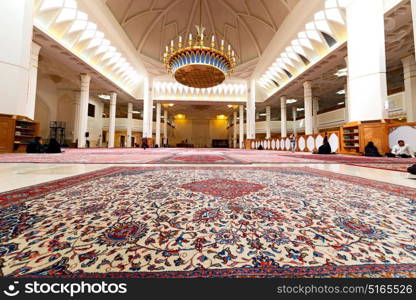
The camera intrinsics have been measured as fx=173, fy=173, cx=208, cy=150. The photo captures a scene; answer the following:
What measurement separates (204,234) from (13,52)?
28.7 ft

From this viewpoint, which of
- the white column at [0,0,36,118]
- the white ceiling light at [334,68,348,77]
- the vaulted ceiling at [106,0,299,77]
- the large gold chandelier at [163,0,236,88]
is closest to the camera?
the white column at [0,0,36,118]

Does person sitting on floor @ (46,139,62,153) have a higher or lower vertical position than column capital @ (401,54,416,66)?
lower

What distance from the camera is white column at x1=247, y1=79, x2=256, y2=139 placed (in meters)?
16.4

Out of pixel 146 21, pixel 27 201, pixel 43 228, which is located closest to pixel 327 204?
pixel 43 228

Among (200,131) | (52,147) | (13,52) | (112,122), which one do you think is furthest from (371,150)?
(200,131)

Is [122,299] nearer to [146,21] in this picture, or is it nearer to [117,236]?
[117,236]

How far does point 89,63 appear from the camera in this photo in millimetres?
11031

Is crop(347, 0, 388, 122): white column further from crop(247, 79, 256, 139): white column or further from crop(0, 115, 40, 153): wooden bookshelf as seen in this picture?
crop(0, 115, 40, 153): wooden bookshelf

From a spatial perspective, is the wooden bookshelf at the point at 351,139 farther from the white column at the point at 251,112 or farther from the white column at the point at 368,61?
the white column at the point at 251,112

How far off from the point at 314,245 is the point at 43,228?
1.04 metres

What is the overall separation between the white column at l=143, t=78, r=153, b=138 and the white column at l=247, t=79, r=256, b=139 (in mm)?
9365

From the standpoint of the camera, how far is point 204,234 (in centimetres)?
67

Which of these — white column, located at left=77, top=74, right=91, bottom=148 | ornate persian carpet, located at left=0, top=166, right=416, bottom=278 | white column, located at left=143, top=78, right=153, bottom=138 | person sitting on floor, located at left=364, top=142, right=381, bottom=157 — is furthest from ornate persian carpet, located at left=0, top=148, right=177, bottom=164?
white column, located at left=143, top=78, right=153, bottom=138

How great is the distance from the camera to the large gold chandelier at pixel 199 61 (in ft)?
28.2
